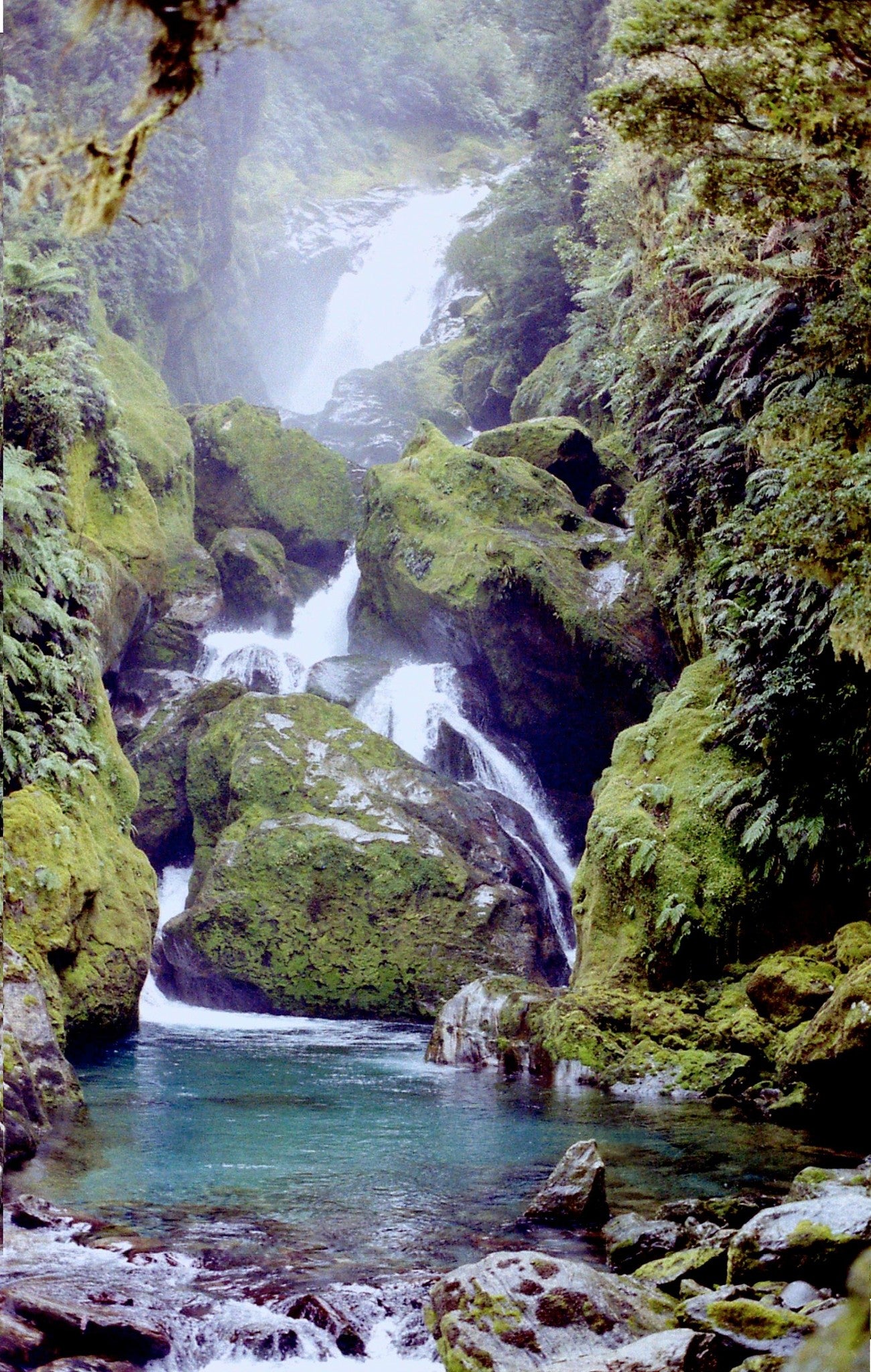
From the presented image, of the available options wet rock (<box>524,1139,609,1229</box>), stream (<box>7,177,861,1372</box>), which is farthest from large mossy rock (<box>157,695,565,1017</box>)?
wet rock (<box>524,1139,609,1229</box>)

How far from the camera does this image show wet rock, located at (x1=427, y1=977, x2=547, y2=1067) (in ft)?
35.2

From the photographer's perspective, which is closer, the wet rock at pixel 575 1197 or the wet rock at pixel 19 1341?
the wet rock at pixel 19 1341

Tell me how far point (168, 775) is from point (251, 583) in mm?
5947

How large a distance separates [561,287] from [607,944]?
19.1m

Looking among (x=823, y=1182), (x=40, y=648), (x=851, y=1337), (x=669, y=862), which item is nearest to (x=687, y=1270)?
(x=823, y=1182)

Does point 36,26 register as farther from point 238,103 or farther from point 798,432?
point 238,103

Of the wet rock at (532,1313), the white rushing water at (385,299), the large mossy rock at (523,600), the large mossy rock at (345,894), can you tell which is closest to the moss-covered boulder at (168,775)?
the large mossy rock at (345,894)

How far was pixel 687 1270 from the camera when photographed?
4184 millimetres

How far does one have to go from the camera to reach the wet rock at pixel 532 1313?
3500mm

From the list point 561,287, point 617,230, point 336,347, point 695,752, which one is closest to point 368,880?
point 695,752

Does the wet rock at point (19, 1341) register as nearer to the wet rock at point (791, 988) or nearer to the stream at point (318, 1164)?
the stream at point (318, 1164)

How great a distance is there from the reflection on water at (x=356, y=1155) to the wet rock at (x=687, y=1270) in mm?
742

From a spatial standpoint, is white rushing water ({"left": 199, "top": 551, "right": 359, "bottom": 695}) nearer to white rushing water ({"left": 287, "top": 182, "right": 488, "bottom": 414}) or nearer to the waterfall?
the waterfall

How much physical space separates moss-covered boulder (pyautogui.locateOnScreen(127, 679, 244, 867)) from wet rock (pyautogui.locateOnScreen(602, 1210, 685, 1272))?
13.0 m
